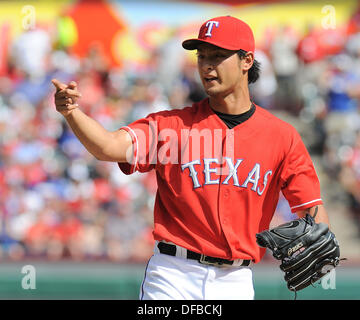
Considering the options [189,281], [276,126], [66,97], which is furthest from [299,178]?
[66,97]

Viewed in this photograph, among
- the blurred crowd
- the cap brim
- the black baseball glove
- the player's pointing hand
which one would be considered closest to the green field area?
the blurred crowd

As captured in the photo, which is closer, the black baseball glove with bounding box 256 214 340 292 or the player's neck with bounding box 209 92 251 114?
the black baseball glove with bounding box 256 214 340 292

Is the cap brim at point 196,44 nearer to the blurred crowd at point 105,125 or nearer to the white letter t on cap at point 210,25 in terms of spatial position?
the white letter t on cap at point 210,25

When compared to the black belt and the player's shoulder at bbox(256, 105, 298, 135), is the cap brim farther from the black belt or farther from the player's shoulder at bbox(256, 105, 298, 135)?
the black belt

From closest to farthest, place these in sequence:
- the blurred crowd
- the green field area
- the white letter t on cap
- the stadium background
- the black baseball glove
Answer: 1. the black baseball glove
2. the white letter t on cap
3. the green field area
4. the stadium background
5. the blurred crowd

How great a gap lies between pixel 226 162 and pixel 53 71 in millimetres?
6690

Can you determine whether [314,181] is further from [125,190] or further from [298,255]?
[125,190]

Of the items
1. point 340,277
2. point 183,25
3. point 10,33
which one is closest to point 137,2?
point 183,25

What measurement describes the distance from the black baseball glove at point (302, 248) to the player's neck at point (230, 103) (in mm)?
619

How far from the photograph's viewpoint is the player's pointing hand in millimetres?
2660

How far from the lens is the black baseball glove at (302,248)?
2924 mm

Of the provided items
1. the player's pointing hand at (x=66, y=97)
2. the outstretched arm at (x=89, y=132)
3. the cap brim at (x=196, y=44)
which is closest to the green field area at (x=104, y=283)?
the outstretched arm at (x=89, y=132)

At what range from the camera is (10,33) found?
10180mm

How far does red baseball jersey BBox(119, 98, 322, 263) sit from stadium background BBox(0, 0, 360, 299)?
298 cm
